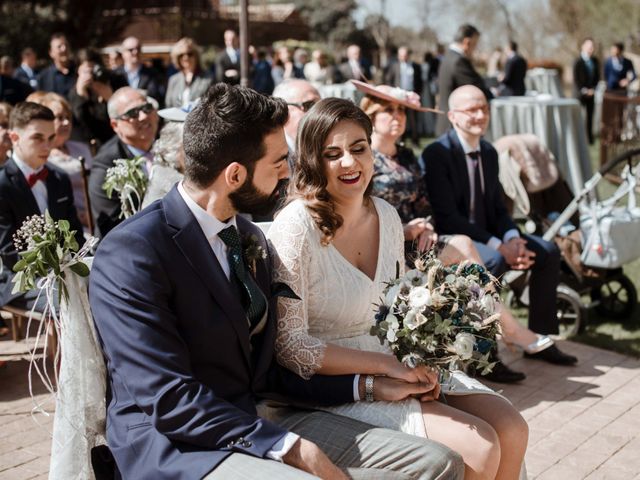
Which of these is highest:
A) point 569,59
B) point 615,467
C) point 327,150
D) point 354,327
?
point 569,59

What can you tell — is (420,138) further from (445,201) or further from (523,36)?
(523,36)

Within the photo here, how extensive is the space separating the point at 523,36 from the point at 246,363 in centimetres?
3414

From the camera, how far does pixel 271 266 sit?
9.74ft

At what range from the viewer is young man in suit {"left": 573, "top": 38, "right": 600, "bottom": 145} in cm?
1598

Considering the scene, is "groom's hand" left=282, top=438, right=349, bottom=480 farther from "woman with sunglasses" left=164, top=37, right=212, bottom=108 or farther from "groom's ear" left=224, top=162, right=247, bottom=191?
"woman with sunglasses" left=164, top=37, right=212, bottom=108

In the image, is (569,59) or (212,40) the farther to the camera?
(212,40)

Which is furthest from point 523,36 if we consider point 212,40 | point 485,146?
point 485,146

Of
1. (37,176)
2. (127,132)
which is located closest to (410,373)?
A: (37,176)

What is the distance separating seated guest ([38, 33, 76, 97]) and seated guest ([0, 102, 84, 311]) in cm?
468

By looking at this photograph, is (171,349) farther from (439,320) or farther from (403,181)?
(403,181)

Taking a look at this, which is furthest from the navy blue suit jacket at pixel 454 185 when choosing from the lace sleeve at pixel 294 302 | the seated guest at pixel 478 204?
the lace sleeve at pixel 294 302

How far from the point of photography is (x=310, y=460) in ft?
7.70

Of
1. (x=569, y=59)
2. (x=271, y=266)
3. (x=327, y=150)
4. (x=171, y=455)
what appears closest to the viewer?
(x=171, y=455)

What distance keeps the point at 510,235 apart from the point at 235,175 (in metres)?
3.31
